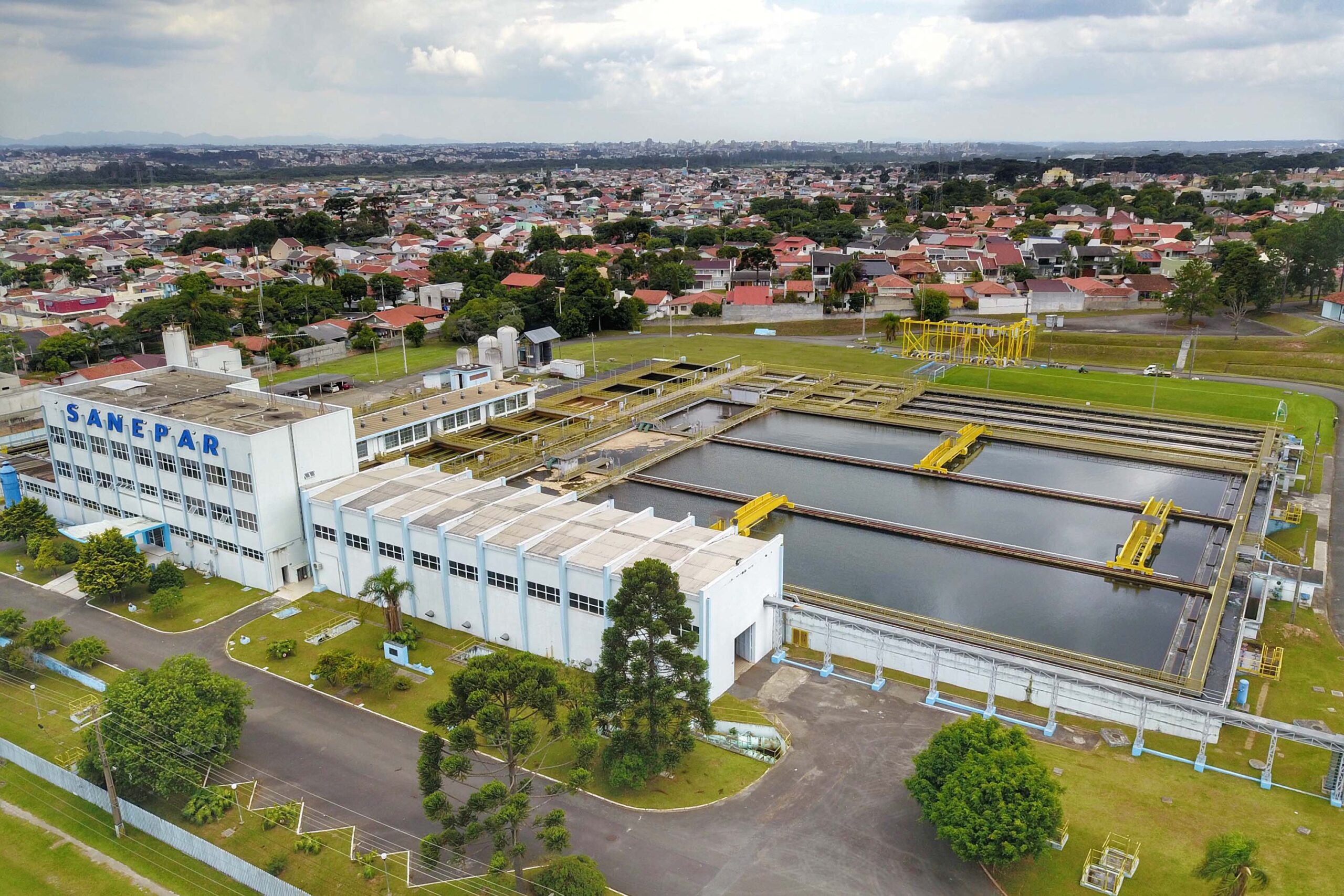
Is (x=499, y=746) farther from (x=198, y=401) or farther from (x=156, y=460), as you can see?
(x=198, y=401)

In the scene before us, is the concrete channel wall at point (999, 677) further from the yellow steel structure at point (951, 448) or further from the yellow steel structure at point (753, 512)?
the yellow steel structure at point (951, 448)

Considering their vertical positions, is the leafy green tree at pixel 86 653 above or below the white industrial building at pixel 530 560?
below

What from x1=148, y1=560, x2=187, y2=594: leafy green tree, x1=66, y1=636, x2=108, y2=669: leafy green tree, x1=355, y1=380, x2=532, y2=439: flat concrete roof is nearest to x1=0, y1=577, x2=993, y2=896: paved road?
x1=66, y1=636, x2=108, y2=669: leafy green tree

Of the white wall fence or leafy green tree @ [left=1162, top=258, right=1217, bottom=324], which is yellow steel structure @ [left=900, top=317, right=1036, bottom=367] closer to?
leafy green tree @ [left=1162, top=258, right=1217, bottom=324]

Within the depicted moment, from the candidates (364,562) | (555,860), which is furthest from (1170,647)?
(364,562)

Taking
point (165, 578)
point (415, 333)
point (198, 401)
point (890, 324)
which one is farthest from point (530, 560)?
point (890, 324)

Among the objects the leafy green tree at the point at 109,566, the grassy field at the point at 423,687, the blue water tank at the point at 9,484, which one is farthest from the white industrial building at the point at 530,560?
the blue water tank at the point at 9,484

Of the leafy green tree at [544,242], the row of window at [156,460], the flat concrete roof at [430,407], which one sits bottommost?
the flat concrete roof at [430,407]

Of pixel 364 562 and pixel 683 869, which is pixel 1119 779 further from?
pixel 364 562
